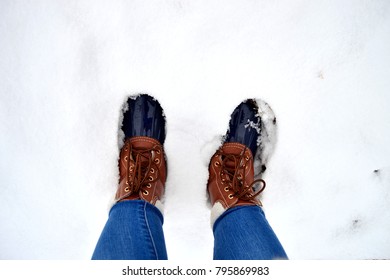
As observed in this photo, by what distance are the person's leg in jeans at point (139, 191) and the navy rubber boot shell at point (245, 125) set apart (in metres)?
0.21

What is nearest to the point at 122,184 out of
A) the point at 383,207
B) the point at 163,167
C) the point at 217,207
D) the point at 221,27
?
the point at 163,167

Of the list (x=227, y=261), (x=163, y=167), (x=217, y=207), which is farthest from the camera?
(x=163, y=167)

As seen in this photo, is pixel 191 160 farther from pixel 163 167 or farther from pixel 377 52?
pixel 377 52

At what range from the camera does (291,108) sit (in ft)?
3.00

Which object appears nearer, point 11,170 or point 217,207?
point 217,207

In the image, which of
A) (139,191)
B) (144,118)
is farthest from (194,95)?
(139,191)

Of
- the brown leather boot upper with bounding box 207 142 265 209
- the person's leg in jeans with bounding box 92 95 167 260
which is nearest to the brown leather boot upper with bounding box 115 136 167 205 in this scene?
the person's leg in jeans with bounding box 92 95 167 260

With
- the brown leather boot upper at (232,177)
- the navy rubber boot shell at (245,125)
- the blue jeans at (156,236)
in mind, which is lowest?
the blue jeans at (156,236)

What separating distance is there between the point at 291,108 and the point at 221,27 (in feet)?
1.00

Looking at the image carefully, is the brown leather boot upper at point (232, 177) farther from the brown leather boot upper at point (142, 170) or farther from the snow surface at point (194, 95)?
the brown leather boot upper at point (142, 170)

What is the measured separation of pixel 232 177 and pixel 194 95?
0.26 m

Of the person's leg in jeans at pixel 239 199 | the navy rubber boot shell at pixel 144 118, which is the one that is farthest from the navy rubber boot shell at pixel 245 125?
the navy rubber boot shell at pixel 144 118

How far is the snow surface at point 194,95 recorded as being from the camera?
2.93ft

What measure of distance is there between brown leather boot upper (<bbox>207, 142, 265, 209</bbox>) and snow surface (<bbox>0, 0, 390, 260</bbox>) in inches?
1.8
